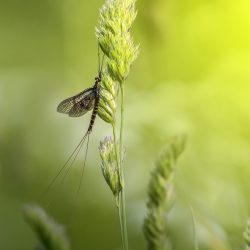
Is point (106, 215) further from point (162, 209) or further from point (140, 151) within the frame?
point (162, 209)

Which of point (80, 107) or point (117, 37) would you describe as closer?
point (117, 37)

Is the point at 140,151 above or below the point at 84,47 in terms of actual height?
below

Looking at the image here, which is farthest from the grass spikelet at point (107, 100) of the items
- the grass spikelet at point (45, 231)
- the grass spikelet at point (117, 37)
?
the grass spikelet at point (45, 231)

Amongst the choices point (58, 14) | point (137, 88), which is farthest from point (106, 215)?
point (58, 14)

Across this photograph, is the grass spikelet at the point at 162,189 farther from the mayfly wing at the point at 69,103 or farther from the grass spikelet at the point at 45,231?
the mayfly wing at the point at 69,103

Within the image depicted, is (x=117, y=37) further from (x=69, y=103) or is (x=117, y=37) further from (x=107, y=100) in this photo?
(x=69, y=103)

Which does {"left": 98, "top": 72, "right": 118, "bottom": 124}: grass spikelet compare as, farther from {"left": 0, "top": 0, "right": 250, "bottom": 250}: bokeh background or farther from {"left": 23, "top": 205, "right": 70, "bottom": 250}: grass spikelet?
{"left": 0, "top": 0, "right": 250, "bottom": 250}: bokeh background

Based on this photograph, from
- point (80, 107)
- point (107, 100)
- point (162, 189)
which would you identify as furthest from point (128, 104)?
point (162, 189)
